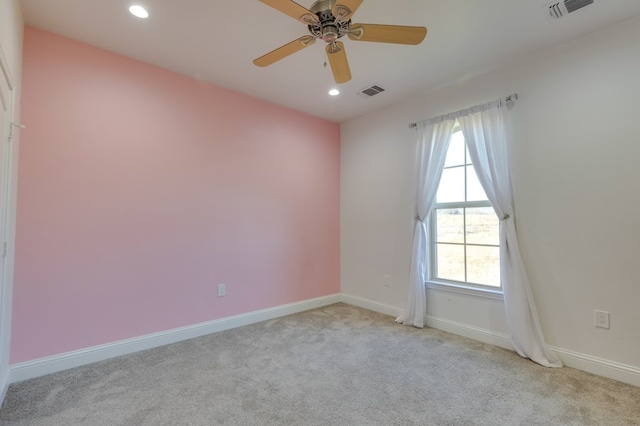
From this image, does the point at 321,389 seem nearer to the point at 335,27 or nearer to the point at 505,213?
the point at 505,213

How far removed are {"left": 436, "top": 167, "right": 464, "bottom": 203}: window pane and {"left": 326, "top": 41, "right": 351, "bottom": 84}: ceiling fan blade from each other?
1750mm

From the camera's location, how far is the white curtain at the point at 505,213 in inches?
101

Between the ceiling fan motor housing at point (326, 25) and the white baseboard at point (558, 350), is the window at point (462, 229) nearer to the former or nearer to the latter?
the white baseboard at point (558, 350)

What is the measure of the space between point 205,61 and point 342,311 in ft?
10.5

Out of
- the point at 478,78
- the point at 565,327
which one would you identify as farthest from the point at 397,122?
the point at 565,327

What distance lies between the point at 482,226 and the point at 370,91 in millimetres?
1883

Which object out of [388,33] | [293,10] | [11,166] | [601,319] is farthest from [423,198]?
[11,166]

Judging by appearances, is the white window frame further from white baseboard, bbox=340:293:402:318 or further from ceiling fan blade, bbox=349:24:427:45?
ceiling fan blade, bbox=349:24:427:45

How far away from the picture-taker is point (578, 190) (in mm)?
2447

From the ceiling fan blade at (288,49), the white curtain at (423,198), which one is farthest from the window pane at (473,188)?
the ceiling fan blade at (288,49)

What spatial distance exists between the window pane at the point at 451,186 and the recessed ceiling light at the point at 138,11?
3.07 meters

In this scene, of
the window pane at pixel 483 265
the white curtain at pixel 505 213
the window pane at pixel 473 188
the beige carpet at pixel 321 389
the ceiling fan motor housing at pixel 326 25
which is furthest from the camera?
the window pane at pixel 473 188

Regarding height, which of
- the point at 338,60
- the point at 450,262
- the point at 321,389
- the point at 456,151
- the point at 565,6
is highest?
the point at 565,6

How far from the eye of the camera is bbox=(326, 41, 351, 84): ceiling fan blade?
75.2 inches
